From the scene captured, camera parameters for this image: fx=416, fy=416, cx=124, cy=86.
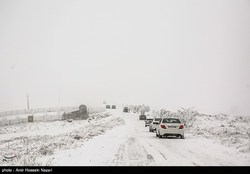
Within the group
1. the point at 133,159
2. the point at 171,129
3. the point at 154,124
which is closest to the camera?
the point at 133,159

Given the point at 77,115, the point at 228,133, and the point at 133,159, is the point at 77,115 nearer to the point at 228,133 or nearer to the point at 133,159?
the point at 228,133

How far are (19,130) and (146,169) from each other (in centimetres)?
5520

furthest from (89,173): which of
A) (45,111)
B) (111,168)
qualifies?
(45,111)

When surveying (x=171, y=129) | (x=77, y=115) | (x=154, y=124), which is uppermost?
(x=171, y=129)

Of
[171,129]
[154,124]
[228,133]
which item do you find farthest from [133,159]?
[154,124]

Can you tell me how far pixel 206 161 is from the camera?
15.8m

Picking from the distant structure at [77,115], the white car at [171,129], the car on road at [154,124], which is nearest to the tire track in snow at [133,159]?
the white car at [171,129]

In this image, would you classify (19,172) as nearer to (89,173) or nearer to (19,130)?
(89,173)

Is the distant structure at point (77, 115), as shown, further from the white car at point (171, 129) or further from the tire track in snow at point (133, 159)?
the tire track in snow at point (133, 159)

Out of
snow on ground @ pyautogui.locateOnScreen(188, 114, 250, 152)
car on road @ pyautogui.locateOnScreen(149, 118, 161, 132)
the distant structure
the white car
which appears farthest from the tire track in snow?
the distant structure

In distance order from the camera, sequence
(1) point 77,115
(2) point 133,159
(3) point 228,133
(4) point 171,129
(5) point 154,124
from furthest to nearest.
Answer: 1. (1) point 77,115
2. (5) point 154,124
3. (3) point 228,133
4. (4) point 171,129
5. (2) point 133,159

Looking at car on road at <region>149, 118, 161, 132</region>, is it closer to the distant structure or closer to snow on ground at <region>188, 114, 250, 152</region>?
snow on ground at <region>188, 114, 250, 152</region>

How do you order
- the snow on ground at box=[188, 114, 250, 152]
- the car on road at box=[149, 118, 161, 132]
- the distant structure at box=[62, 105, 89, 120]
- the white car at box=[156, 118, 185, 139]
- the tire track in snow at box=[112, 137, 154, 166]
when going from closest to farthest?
the tire track in snow at box=[112, 137, 154, 166], the snow on ground at box=[188, 114, 250, 152], the white car at box=[156, 118, 185, 139], the car on road at box=[149, 118, 161, 132], the distant structure at box=[62, 105, 89, 120]

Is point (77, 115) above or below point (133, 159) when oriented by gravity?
below
